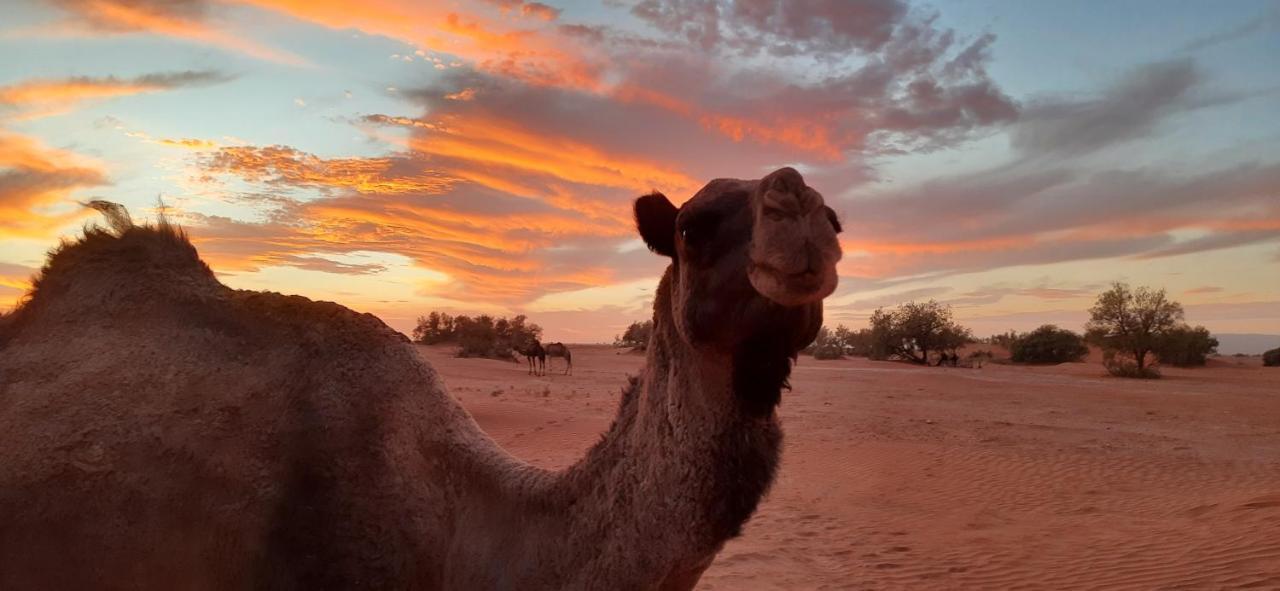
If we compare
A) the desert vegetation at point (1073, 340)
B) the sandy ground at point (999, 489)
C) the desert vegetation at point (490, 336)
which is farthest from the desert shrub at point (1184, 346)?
the desert vegetation at point (490, 336)

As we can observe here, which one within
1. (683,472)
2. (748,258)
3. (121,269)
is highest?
(121,269)

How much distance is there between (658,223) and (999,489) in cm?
1226

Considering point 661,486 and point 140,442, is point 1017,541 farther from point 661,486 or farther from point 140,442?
point 140,442

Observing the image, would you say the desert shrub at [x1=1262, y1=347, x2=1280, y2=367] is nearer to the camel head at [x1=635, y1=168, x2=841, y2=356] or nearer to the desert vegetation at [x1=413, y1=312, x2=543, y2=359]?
the desert vegetation at [x1=413, y1=312, x2=543, y2=359]

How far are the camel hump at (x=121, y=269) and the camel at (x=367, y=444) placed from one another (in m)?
0.05

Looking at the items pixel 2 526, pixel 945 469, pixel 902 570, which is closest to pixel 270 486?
pixel 2 526

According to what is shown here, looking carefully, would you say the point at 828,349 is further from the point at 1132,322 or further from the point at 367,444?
the point at 367,444

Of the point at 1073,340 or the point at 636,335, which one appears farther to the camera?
the point at 636,335

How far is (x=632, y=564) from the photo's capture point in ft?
9.65

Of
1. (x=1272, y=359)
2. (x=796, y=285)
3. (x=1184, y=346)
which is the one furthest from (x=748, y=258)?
(x=1272, y=359)

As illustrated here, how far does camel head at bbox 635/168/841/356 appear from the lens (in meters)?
2.44

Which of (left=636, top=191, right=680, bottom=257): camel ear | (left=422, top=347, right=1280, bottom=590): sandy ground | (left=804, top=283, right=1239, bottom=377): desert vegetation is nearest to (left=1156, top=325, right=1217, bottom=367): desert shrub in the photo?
(left=804, top=283, right=1239, bottom=377): desert vegetation

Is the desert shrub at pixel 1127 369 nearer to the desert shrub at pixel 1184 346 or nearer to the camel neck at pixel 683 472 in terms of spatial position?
the desert shrub at pixel 1184 346

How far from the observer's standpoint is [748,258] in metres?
2.71
